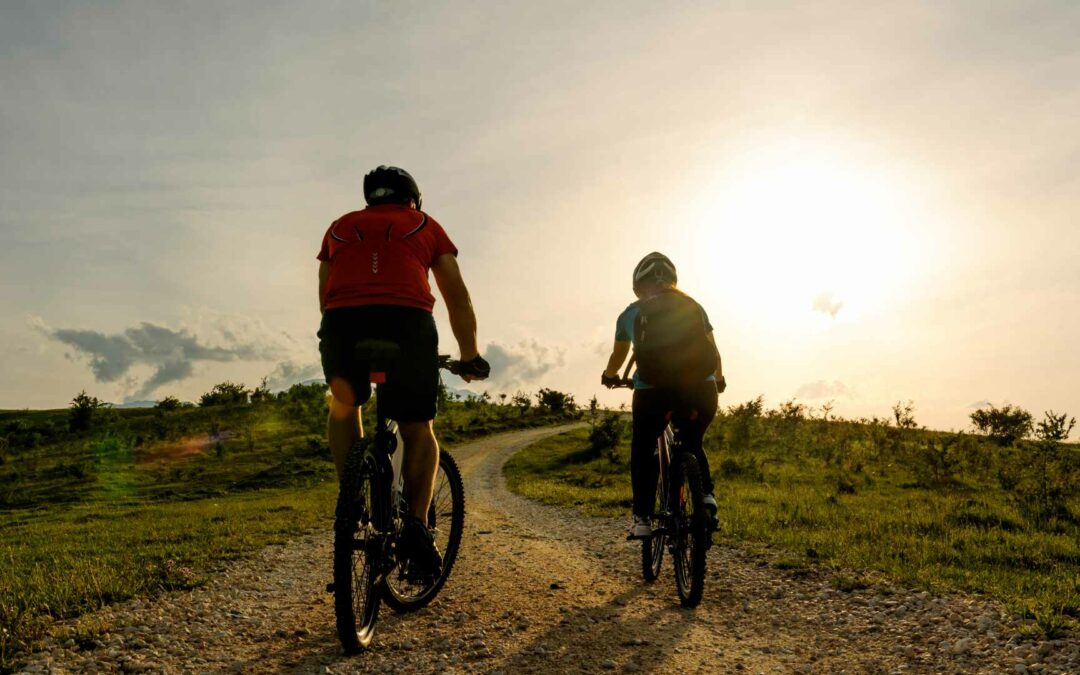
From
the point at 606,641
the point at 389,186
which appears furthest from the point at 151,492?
the point at 606,641

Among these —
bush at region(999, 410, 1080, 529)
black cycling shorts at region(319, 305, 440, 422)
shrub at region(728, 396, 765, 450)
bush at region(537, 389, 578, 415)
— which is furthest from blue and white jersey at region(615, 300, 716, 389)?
bush at region(537, 389, 578, 415)

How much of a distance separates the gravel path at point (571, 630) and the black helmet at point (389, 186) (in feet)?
9.44

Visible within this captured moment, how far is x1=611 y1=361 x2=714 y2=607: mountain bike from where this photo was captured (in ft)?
18.0

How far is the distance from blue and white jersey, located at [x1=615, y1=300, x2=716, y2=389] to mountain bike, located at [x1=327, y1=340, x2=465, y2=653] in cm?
191

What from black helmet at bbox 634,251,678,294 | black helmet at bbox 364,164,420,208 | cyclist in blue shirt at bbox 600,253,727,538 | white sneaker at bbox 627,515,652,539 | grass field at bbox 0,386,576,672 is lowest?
grass field at bbox 0,386,576,672

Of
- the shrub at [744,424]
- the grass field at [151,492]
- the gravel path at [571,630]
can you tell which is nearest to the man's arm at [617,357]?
the gravel path at [571,630]

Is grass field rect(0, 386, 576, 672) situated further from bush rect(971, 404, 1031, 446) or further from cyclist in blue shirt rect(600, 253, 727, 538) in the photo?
bush rect(971, 404, 1031, 446)

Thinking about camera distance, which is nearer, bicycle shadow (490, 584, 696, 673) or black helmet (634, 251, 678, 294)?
bicycle shadow (490, 584, 696, 673)

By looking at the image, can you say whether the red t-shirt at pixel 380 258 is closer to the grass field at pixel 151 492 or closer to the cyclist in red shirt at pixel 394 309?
the cyclist in red shirt at pixel 394 309

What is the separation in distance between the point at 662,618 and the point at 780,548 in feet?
11.4

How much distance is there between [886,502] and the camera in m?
12.9

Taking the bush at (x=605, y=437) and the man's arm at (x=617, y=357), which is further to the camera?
the bush at (x=605, y=437)

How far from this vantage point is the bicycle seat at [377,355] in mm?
4094

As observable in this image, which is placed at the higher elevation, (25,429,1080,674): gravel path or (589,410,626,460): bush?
(589,410,626,460): bush
